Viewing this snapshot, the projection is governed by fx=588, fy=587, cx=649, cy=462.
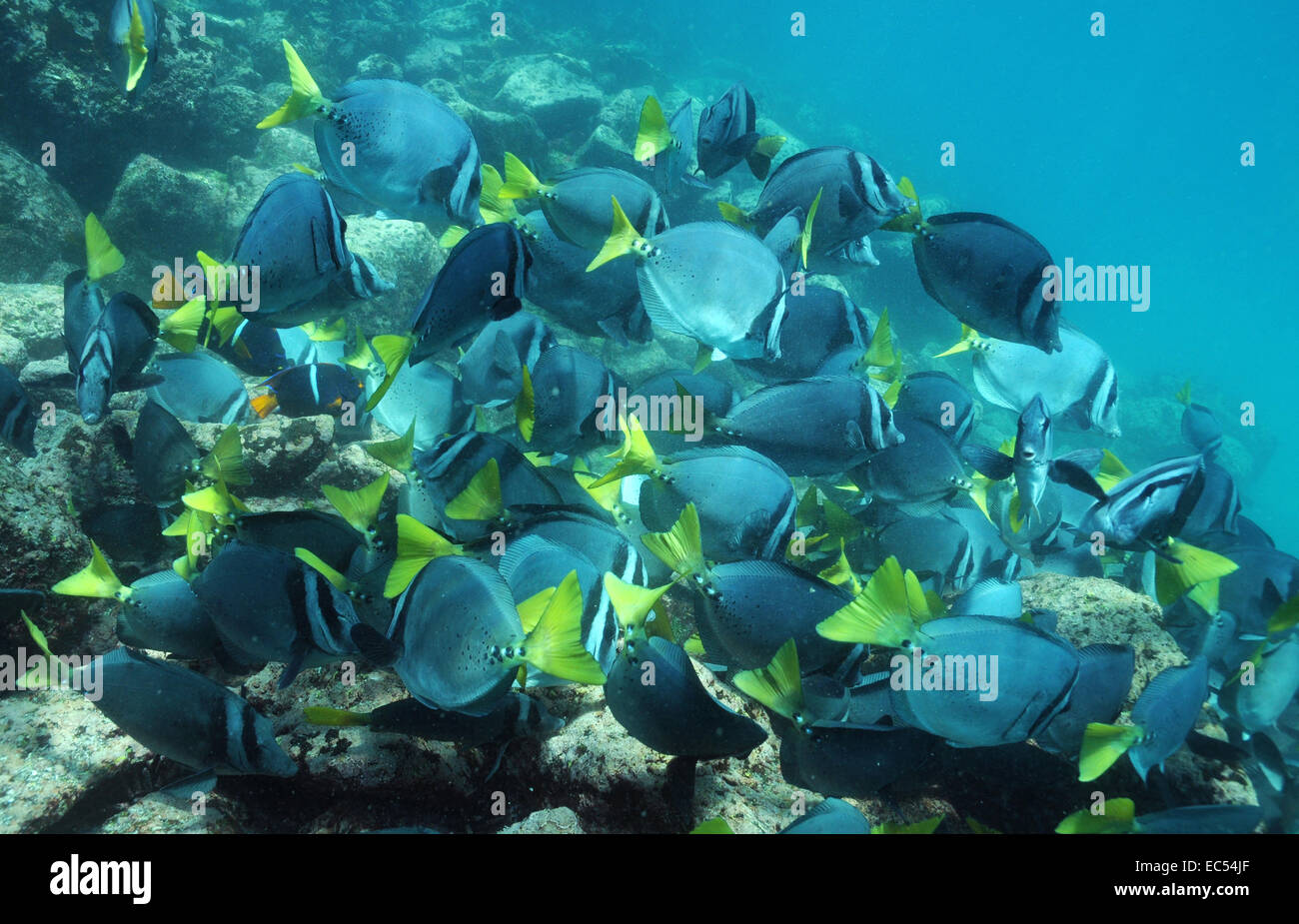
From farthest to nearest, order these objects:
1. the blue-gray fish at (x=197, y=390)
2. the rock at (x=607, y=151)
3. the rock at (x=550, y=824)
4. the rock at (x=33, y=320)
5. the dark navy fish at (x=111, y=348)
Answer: the rock at (x=607, y=151) → the rock at (x=33, y=320) → the blue-gray fish at (x=197, y=390) → the dark navy fish at (x=111, y=348) → the rock at (x=550, y=824)

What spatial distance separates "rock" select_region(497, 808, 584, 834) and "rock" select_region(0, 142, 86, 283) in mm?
7225

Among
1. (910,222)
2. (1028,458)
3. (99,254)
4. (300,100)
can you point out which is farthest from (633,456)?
(99,254)

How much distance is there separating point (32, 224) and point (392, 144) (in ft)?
21.9

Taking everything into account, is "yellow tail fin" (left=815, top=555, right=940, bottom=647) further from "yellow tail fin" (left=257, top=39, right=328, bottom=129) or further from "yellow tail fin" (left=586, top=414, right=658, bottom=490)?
"yellow tail fin" (left=257, top=39, right=328, bottom=129)

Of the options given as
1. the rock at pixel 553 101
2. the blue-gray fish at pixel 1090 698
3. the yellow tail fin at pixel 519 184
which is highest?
the rock at pixel 553 101

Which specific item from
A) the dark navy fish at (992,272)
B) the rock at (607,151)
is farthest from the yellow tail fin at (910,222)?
the rock at (607,151)

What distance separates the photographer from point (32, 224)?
6.05 meters

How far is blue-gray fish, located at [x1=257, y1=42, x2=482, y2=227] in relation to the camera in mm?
2273

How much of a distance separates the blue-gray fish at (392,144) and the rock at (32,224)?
18.3ft

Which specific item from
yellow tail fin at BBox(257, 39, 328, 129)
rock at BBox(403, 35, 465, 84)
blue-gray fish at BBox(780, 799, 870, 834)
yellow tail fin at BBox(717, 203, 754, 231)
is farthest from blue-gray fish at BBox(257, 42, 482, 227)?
rock at BBox(403, 35, 465, 84)

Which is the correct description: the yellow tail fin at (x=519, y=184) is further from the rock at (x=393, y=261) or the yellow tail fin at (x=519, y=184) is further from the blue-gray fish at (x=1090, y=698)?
the rock at (x=393, y=261)

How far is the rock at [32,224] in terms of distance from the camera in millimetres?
5895

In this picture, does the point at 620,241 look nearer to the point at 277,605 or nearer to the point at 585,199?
the point at 585,199

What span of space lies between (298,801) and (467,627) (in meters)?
1.27
